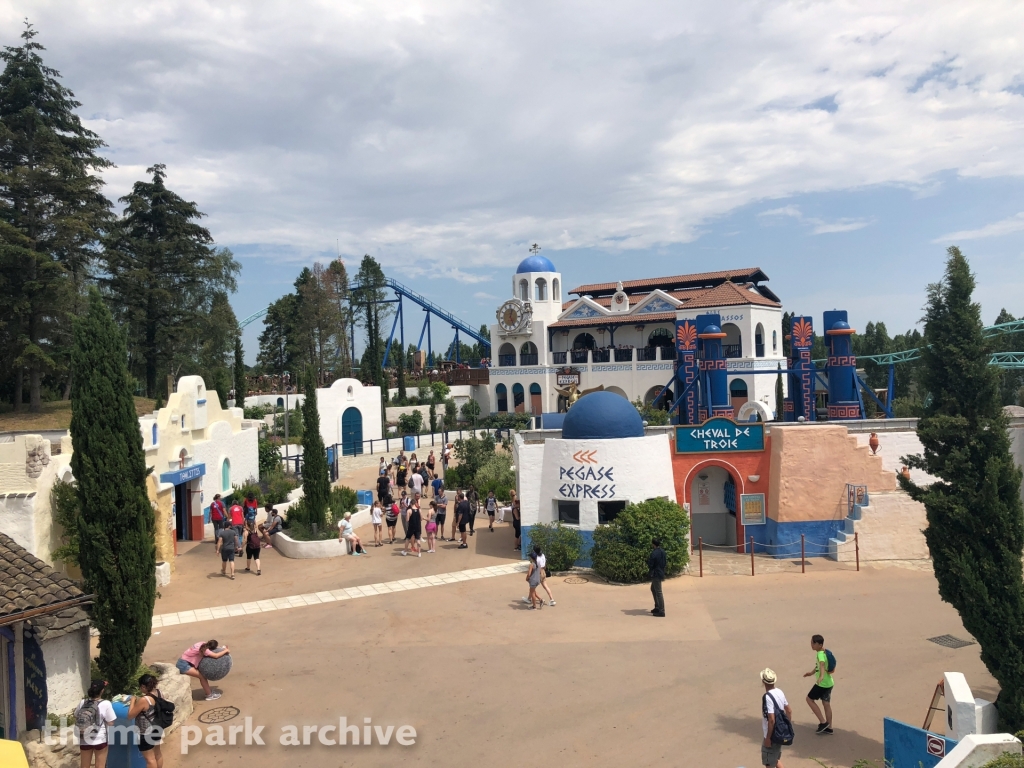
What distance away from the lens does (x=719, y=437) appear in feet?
64.4

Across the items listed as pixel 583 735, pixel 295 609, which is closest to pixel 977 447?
pixel 583 735

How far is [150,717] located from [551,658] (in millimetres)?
5797

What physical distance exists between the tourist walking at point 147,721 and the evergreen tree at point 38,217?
22.8 meters

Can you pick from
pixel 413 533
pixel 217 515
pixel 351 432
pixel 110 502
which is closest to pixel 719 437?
pixel 413 533

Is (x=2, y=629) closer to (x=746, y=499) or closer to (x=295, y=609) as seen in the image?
(x=295, y=609)

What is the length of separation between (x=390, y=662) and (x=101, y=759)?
14.3 feet

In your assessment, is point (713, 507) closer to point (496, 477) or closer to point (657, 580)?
point (496, 477)

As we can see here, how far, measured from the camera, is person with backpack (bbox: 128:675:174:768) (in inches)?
319

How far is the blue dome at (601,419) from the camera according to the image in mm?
17297

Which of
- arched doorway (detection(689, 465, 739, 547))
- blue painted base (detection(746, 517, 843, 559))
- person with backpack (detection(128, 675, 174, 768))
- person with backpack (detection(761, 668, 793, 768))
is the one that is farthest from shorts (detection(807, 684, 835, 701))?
arched doorway (detection(689, 465, 739, 547))

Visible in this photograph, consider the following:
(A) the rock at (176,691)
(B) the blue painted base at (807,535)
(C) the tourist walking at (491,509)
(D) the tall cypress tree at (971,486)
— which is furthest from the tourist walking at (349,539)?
(D) the tall cypress tree at (971,486)

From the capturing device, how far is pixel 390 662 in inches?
452

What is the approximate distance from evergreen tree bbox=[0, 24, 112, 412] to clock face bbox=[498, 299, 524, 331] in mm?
25077

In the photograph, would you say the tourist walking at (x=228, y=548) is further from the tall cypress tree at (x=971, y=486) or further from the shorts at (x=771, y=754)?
the tall cypress tree at (x=971, y=486)
